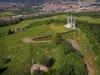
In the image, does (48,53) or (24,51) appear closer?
(48,53)

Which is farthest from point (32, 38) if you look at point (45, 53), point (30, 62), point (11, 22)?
point (11, 22)

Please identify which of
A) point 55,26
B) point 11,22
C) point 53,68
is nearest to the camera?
point 53,68

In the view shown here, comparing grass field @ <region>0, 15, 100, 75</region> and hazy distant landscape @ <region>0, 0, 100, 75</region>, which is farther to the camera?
grass field @ <region>0, 15, 100, 75</region>

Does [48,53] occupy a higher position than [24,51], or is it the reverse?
[24,51]

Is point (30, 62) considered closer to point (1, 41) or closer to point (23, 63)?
point (23, 63)

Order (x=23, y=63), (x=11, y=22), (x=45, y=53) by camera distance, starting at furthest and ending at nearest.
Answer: (x=11, y=22)
(x=45, y=53)
(x=23, y=63)

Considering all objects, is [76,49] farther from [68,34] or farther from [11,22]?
[11,22]

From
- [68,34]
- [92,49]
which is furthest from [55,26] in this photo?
[92,49]

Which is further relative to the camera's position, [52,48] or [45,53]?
[52,48]

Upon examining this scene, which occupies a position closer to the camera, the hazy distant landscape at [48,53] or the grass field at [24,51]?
the hazy distant landscape at [48,53]
